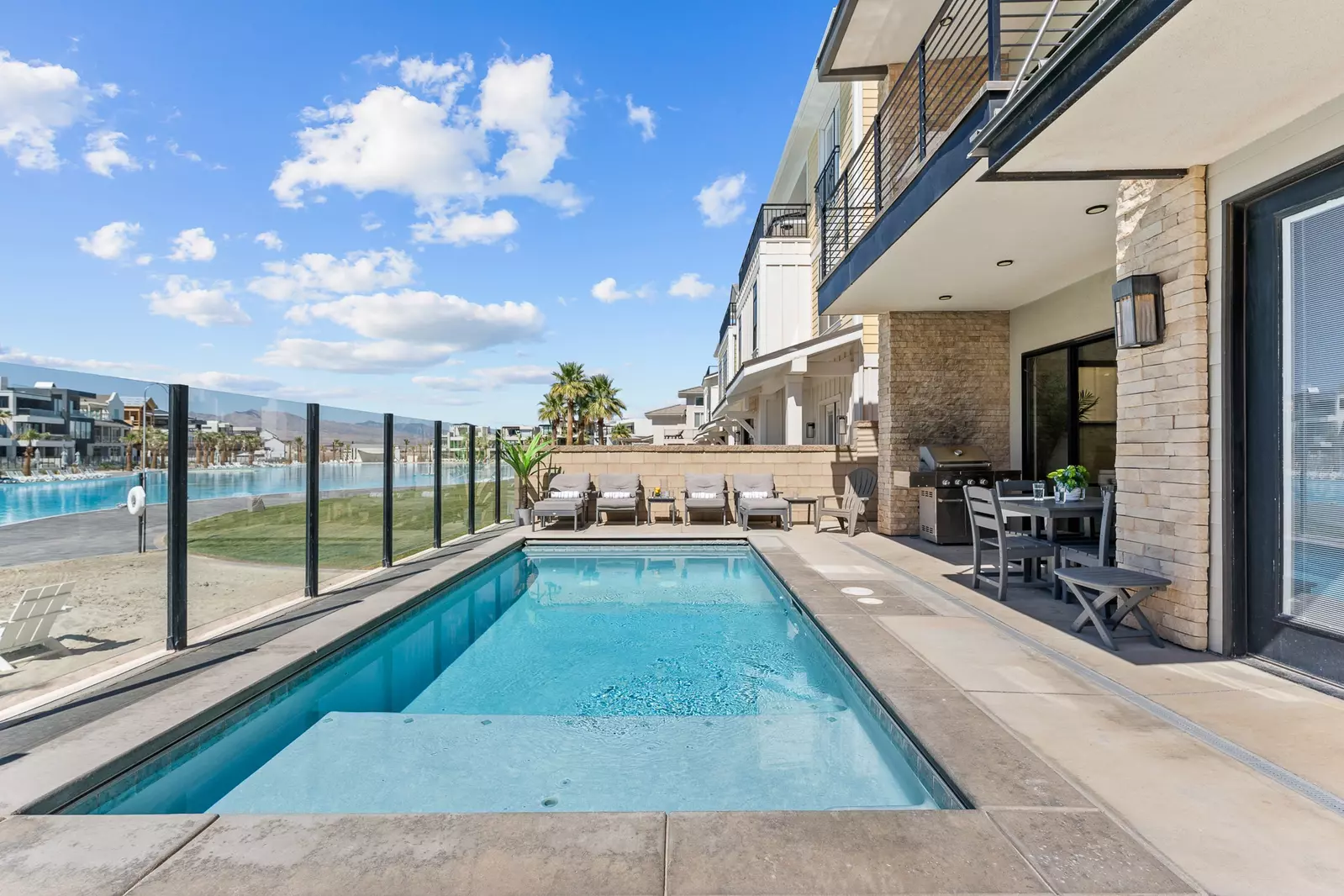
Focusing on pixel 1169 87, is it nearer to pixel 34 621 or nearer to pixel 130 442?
pixel 130 442

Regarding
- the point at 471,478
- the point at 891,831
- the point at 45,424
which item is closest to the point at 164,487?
the point at 45,424

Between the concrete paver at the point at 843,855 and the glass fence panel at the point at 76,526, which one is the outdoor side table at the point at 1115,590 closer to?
the concrete paver at the point at 843,855

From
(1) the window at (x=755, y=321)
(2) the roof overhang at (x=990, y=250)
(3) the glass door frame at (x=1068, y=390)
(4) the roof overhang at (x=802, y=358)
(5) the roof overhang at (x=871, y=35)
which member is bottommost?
(3) the glass door frame at (x=1068, y=390)

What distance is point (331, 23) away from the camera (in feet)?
33.4

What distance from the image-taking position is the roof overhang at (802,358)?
11.9 m

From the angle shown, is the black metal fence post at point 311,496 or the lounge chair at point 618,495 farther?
the lounge chair at point 618,495

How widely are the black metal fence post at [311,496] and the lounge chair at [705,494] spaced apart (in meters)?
6.76

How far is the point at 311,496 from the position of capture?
645 cm

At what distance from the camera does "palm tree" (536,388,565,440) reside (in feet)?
115

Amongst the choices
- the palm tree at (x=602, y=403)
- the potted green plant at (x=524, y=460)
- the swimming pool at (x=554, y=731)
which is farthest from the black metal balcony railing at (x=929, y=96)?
the palm tree at (x=602, y=403)

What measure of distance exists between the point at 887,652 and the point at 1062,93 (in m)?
3.52

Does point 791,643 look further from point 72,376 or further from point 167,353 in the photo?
point 167,353

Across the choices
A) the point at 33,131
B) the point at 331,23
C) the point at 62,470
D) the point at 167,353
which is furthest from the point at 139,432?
the point at 167,353

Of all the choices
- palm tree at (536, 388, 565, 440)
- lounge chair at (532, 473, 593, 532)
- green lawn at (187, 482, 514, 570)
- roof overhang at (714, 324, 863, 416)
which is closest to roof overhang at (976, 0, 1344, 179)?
green lawn at (187, 482, 514, 570)
